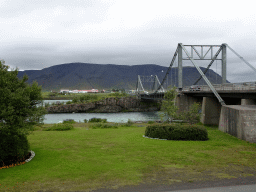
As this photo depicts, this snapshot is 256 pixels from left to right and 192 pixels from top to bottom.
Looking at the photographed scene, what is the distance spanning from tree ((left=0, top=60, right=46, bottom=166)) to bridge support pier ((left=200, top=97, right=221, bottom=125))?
2733 cm

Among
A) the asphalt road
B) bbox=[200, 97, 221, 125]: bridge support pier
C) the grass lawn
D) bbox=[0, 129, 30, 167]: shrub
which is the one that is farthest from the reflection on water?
the asphalt road

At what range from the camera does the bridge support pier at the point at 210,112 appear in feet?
110

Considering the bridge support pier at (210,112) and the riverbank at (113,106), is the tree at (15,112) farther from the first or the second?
the riverbank at (113,106)

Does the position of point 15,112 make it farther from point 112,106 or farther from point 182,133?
point 112,106

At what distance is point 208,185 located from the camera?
8.60 m

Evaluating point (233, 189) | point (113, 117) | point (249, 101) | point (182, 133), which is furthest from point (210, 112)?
point (113, 117)

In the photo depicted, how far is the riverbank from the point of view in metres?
94.1

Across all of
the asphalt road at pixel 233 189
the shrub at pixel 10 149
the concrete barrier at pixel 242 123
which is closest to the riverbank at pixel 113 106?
the concrete barrier at pixel 242 123

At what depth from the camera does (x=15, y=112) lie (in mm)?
11055

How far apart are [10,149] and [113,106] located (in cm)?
8736

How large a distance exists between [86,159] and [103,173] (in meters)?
2.48

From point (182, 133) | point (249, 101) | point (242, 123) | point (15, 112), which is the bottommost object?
point (182, 133)

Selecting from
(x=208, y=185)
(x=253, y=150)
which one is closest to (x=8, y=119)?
(x=208, y=185)

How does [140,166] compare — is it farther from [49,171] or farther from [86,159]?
[49,171]
